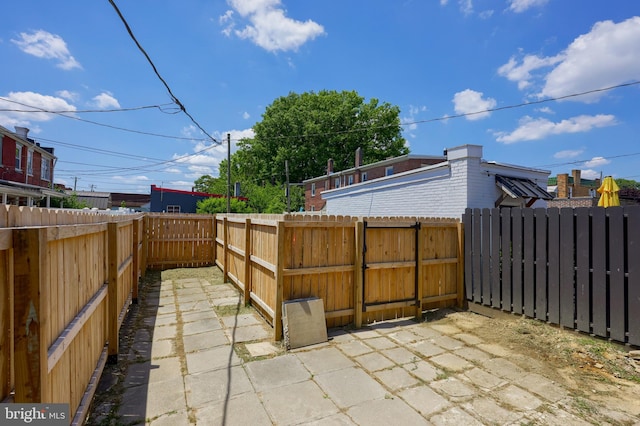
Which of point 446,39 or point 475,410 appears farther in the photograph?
point 446,39

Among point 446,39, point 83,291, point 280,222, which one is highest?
point 446,39

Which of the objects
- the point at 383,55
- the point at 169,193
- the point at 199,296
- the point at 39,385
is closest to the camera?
the point at 39,385

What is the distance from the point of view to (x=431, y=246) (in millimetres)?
5730

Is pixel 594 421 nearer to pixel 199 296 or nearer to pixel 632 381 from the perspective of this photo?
pixel 632 381

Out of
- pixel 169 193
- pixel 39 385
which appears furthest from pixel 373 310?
pixel 169 193

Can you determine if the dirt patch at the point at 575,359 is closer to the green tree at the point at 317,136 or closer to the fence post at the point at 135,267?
the fence post at the point at 135,267

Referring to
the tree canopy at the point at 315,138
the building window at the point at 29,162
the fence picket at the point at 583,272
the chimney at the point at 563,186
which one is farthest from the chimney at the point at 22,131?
the chimney at the point at 563,186

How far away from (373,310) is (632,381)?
3092 millimetres

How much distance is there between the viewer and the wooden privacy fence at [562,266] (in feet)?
12.8

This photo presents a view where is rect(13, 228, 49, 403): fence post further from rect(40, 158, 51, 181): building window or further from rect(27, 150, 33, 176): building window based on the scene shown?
rect(40, 158, 51, 181): building window

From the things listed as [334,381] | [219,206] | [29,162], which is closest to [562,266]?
[334,381]

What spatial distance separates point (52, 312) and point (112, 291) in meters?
2.01

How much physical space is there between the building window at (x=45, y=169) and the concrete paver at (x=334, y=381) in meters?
25.7

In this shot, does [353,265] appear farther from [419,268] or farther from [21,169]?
[21,169]
